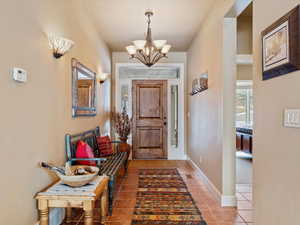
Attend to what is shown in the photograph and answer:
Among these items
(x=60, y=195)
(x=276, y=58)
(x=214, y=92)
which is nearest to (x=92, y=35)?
(x=214, y=92)

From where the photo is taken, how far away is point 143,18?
3.78m

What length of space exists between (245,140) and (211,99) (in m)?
2.59

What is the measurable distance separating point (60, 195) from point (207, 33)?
324 centimetres

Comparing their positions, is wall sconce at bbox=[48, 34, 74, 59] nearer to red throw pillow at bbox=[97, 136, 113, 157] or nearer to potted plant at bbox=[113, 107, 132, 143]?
red throw pillow at bbox=[97, 136, 113, 157]

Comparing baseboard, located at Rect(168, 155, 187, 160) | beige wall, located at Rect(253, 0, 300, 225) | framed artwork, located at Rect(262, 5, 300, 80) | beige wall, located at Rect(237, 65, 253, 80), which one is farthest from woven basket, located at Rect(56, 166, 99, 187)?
beige wall, located at Rect(237, 65, 253, 80)

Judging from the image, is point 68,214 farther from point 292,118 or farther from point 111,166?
point 292,118

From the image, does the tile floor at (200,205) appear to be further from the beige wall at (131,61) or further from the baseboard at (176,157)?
the beige wall at (131,61)

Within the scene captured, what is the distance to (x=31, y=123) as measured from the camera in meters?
1.90

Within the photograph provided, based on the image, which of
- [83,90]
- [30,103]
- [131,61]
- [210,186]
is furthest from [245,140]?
[30,103]

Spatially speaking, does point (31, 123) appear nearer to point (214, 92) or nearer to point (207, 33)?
point (214, 92)

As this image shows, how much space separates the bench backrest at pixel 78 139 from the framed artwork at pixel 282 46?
2.18 metres

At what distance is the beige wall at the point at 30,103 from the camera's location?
157 centimetres

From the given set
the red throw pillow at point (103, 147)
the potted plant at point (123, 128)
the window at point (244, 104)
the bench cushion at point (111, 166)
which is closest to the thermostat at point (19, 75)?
the bench cushion at point (111, 166)

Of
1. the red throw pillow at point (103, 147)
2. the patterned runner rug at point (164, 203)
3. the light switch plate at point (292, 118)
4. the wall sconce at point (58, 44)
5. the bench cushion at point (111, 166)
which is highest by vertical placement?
the wall sconce at point (58, 44)
